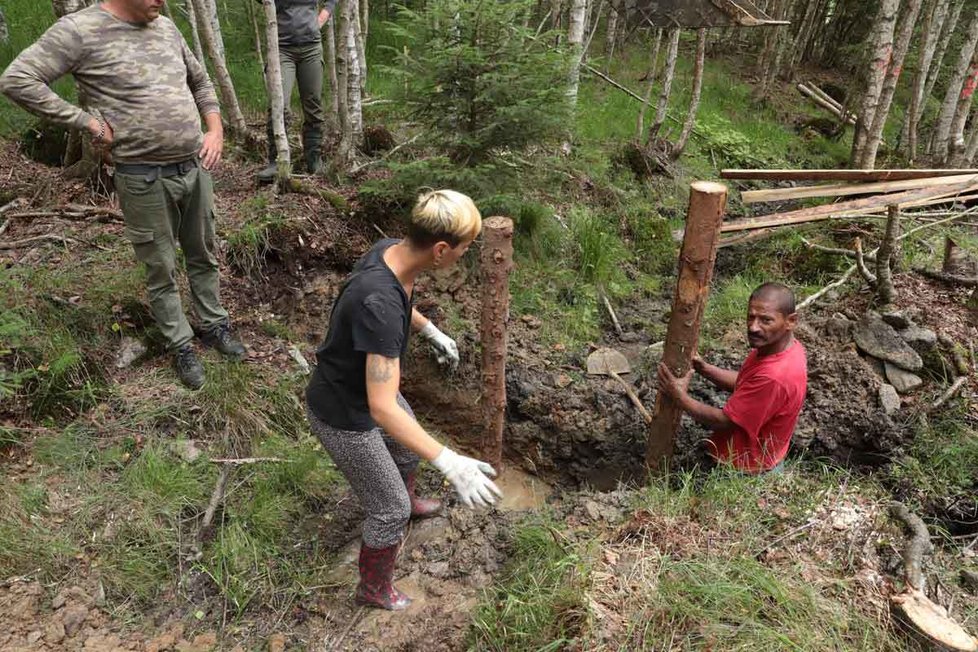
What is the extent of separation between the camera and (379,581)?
109 inches

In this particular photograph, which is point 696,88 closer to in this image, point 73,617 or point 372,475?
point 372,475

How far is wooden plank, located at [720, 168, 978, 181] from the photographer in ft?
19.7

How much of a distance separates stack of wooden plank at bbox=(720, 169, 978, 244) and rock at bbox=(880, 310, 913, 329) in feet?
6.05

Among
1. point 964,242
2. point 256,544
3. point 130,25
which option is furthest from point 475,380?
point 964,242

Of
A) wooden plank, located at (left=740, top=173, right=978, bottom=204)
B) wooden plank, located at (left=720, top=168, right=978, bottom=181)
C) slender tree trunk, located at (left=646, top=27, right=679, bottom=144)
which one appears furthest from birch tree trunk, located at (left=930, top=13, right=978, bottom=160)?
slender tree trunk, located at (left=646, top=27, right=679, bottom=144)

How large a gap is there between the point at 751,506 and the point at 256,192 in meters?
4.56

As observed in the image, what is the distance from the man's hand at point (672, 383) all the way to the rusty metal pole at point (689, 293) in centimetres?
4

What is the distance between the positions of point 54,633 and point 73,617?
0.09m

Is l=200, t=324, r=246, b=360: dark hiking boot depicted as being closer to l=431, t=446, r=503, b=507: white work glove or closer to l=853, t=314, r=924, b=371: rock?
l=431, t=446, r=503, b=507: white work glove

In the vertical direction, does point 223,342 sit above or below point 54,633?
above

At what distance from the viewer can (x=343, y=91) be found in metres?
5.56

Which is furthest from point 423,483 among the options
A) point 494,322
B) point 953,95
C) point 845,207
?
point 953,95

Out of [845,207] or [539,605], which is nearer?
[539,605]

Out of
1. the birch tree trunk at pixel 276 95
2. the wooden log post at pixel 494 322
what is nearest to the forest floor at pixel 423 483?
the birch tree trunk at pixel 276 95
